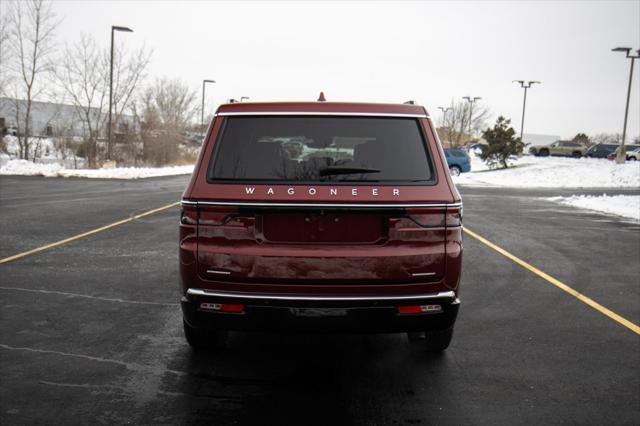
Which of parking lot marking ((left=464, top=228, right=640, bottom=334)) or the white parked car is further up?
the white parked car

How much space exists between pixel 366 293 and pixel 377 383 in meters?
0.78

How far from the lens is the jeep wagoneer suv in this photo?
360cm

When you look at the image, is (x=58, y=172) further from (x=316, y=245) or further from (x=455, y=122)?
(x=455, y=122)

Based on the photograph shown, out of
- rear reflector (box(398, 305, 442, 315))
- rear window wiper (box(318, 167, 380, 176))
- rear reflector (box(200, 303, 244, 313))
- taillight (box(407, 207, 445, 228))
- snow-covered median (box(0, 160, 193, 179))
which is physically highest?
rear window wiper (box(318, 167, 380, 176))

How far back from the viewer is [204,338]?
4516mm

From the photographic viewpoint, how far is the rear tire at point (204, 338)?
4480 millimetres

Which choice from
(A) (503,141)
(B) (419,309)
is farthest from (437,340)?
(A) (503,141)

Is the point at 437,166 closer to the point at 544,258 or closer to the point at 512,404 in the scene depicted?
the point at 512,404

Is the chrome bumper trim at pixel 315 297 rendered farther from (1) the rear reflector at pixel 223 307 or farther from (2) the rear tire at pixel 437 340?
(2) the rear tire at pixel 437 340

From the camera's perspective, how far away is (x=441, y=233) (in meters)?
3.73

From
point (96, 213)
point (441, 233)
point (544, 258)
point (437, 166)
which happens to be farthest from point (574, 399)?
point (96, 213)

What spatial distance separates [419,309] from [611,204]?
56.2 ft

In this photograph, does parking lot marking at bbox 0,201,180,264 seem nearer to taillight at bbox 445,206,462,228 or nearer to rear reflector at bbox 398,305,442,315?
rear reflector at bbox 398,305,442,315

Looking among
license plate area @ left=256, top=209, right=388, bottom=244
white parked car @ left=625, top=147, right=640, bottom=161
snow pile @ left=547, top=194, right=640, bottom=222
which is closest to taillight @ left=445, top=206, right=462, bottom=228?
license plate area @ left=256, top=209, right=388, bottom=244
